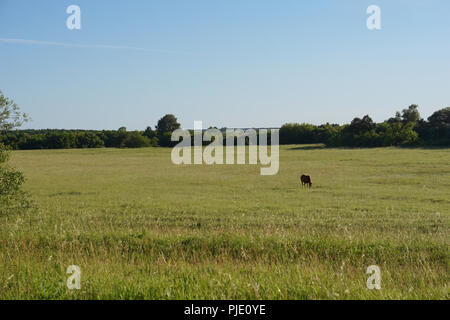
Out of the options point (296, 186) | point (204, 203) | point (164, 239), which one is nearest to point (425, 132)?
point (296, 186)

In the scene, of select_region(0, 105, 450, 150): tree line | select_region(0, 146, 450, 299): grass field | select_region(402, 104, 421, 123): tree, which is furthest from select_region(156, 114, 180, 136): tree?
select_region(0, 146, 450, 299): grass field

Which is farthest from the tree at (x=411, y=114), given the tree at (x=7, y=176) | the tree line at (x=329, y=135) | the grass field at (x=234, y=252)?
the tree at (x=7, y=176)

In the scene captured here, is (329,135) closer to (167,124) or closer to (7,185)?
(167,124)

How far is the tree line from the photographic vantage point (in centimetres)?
8631

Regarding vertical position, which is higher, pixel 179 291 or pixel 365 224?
pixel 179 291

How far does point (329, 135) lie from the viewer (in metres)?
109

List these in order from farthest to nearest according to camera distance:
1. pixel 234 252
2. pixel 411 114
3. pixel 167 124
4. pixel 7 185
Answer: pixel 167 124, pixel 411 114, pixel 7 185, pixel 234 252

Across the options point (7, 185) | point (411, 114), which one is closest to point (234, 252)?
point (7, 185)

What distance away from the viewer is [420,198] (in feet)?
62.4

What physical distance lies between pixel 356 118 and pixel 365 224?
9530 centimetres

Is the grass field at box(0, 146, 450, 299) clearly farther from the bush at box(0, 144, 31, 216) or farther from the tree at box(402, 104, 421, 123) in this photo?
the tree at box(402, 104, 421, 123)

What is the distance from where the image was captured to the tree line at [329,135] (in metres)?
86.3
